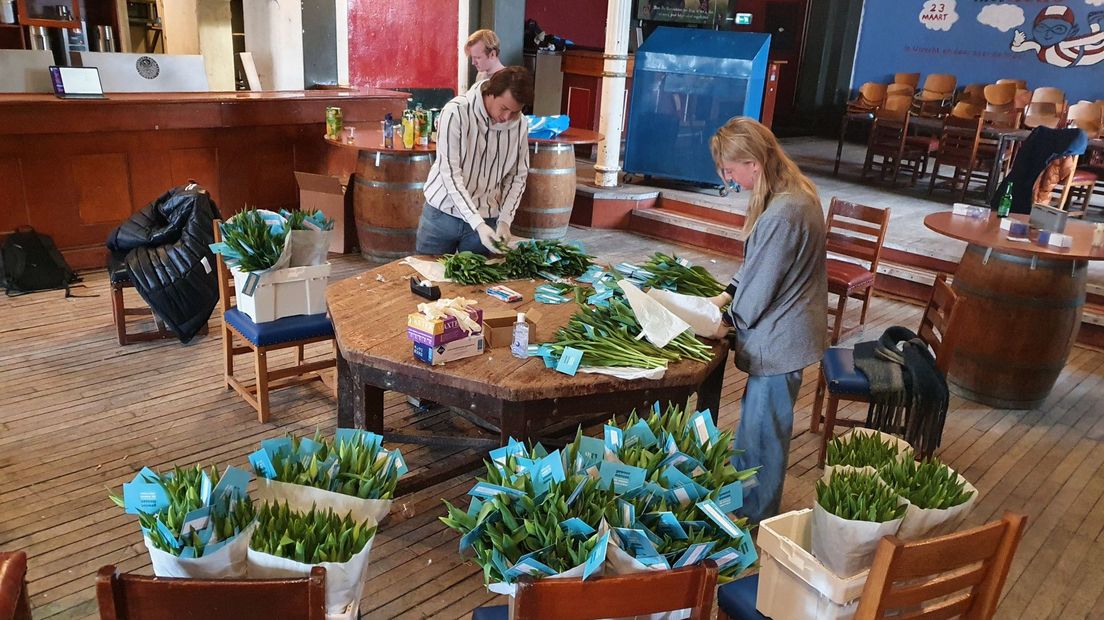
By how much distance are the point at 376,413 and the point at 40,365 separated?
230cm

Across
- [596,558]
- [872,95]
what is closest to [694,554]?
[596,558]

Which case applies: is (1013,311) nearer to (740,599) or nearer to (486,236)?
(486,236)

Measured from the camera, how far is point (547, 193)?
6.60 meters

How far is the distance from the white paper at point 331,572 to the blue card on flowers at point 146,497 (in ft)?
0.76

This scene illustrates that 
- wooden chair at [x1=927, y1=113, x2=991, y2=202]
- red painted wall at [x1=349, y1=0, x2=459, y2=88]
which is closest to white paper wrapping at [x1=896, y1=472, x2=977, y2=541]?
wooden chair at [x1=927, y1=113, x2=991, y2=202]

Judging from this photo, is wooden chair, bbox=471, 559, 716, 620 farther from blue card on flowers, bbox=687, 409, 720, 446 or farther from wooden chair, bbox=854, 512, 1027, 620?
blue card on flowers, bbox=687, 409, 720, 446

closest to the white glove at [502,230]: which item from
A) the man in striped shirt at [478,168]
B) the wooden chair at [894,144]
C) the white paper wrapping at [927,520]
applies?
the man in striped shirt at [478,168]

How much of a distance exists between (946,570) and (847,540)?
0.21m

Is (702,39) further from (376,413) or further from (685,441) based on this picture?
(685,441)

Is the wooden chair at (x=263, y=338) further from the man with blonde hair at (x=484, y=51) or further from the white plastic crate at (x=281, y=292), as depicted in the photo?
the man with blonde hair at (x=484, y=51)

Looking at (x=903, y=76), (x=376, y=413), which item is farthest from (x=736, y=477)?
(x=903, y=76)

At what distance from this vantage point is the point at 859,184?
28.8ft

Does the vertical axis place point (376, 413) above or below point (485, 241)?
below

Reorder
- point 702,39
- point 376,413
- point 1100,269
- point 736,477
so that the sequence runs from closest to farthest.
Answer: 1. point 736,477
2. point 376,413
3. point 1100,269
4. point 702,39
